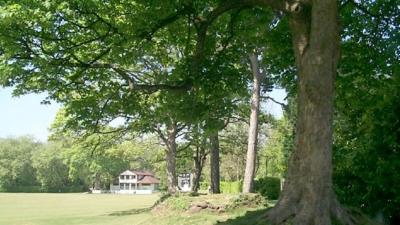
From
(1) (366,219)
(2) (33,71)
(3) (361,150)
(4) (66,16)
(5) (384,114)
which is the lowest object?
(1) (366,219)

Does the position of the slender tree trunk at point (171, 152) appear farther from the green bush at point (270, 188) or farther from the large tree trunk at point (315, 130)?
the large tree trunk at point (315, 130)

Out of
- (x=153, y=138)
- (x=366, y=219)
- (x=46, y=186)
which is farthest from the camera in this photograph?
(x=46, y=186)

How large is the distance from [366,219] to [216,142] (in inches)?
825

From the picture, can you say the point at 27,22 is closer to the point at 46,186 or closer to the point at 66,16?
the point at 66,16

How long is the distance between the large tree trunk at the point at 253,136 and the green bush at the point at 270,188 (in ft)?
31.3

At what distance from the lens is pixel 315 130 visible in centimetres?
865

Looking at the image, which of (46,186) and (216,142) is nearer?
(216,142)

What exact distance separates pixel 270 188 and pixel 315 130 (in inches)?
1083

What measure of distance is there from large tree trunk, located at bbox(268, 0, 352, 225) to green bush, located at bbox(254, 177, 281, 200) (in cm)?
2563

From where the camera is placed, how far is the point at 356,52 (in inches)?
527

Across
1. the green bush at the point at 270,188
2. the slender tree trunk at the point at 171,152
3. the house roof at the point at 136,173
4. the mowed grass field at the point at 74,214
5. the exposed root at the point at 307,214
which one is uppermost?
the house roof at the point at 136,173

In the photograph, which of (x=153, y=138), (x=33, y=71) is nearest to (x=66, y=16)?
(x=33, y=71)

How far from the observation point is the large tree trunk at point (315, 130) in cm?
861

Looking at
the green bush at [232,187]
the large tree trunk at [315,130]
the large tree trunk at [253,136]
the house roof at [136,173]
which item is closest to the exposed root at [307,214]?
the large tree trunk at [315,130]
